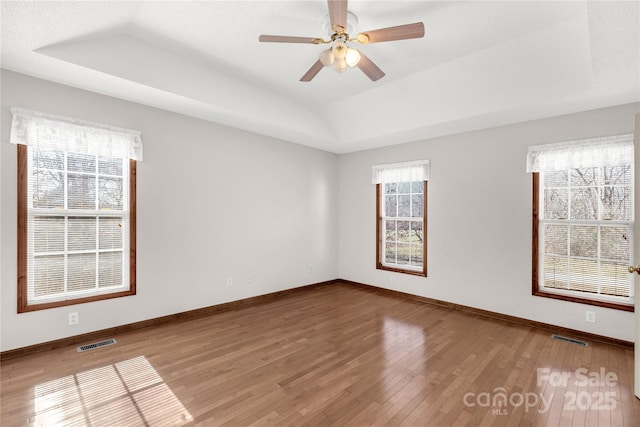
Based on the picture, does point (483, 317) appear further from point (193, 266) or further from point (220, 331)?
point (193, 266)

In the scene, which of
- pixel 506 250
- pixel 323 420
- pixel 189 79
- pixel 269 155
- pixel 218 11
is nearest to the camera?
pixel 323 420

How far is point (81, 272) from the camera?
312 centimetres

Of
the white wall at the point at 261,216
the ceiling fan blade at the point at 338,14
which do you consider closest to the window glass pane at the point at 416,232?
the white wall at the point at 261,216

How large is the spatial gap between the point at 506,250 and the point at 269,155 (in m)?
3.65

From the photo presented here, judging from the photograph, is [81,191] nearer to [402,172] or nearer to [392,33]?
[392,33]

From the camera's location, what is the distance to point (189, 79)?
3.21m

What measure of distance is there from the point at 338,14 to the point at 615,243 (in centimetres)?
372

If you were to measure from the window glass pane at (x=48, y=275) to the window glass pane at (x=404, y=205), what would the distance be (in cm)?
455

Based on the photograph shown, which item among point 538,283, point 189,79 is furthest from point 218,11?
point 538,283

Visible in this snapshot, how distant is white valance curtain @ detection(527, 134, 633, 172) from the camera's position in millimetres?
3102

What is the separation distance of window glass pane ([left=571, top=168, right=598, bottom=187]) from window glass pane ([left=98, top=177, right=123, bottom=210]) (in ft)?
17.2

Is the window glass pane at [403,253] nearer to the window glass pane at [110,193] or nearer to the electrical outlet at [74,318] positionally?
the window glass pane at [110,193]

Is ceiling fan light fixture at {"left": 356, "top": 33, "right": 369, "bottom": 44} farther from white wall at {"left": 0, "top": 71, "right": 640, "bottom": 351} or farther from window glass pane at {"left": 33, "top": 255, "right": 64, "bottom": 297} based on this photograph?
window glass pane at {"left": 33, "top": 255, "right": 64, "bottom": 297}

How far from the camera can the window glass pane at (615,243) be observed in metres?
3.16
